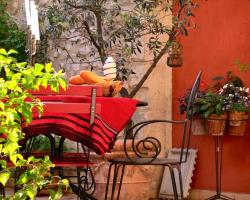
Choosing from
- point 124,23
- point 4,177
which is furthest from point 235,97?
point 4,177

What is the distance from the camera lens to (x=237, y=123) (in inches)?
166

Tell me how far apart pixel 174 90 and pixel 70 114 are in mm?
2527

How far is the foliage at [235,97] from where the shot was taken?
416 cm

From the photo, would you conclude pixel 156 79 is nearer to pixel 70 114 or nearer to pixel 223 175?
pixel 223 175

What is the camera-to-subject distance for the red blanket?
2.34 metres

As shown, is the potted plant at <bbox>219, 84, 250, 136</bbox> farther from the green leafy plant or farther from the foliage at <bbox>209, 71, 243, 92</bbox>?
the foliage at <bbox>209, 71, 243, 92</bbox>

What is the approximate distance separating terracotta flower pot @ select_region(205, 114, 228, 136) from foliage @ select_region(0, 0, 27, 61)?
235 cm

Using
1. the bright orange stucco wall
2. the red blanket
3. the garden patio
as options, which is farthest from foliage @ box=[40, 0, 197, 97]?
the red blanket

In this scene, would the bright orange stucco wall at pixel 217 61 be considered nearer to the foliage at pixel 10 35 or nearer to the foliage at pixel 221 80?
the foliage at pixel 221 80

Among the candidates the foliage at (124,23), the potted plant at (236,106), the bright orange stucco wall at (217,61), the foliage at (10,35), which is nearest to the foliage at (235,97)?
the potted plant at (236,106)

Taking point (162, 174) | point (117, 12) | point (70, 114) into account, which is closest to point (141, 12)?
point (117, 12)

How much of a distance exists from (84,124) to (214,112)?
2.03 meters

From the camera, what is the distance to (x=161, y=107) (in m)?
4.84

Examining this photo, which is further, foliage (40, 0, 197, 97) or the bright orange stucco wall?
the bright orange stucco wall
